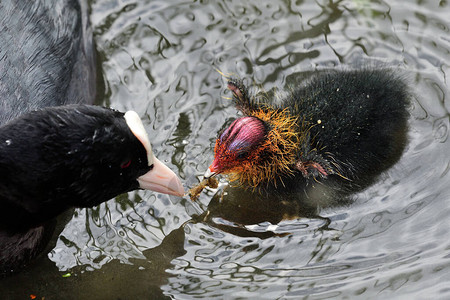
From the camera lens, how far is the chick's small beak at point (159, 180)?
3664 mm

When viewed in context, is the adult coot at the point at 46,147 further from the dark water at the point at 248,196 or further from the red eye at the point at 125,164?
the dark water at the point at 248,196

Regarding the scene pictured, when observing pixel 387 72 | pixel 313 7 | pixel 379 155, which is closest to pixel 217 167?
pixel 379 155

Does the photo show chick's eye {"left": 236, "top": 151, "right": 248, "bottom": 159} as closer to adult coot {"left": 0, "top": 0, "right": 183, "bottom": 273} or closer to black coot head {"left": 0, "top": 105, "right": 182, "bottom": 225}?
adult coot {"left": 0, "top": 0, "right": 183, "bottom": 273}

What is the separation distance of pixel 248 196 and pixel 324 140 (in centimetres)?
56

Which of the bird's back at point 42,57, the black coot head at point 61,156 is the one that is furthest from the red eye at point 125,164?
the bird's back at point 42,57

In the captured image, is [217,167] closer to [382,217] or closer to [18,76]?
[382,217]

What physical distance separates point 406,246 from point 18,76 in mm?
2210

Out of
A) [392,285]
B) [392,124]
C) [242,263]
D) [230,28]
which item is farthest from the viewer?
[230,28]

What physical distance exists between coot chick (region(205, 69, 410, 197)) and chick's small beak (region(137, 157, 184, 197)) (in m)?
0.27

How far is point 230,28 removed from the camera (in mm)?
4941

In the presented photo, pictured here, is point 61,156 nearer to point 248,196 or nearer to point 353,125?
point 248,196

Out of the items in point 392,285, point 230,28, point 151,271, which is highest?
Answer: point 230,28

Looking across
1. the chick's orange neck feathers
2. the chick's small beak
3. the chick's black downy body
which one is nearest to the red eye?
the chick's small beak

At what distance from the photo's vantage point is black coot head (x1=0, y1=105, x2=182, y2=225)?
327 centimetres
